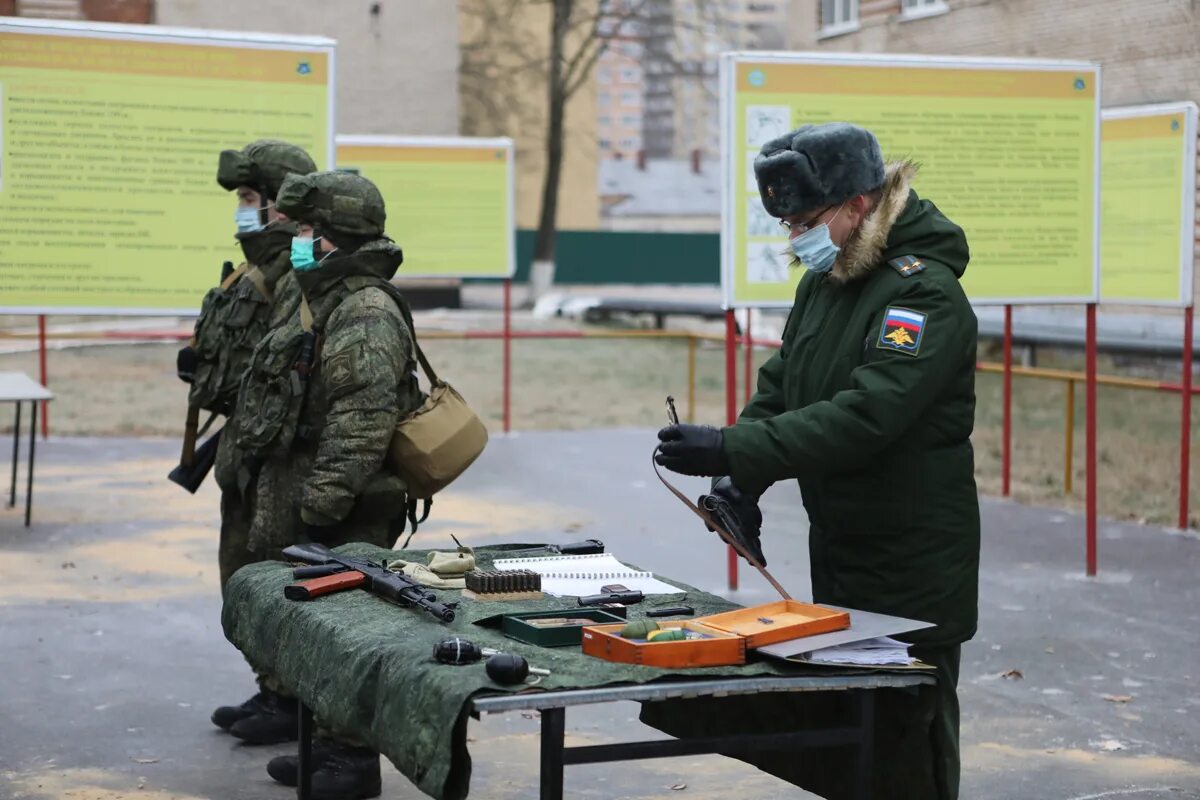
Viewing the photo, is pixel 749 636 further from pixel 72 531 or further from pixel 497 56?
pixel 497 56

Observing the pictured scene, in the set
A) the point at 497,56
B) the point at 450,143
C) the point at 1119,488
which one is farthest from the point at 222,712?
the point at 497,56

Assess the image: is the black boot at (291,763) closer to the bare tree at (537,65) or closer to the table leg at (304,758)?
the table leg at (304,758)

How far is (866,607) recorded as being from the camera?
386cm

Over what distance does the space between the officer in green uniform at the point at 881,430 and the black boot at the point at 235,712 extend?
2468mm

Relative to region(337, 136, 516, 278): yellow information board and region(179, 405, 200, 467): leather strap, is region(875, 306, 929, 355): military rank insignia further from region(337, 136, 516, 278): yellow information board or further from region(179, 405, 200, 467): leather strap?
region(337, 136, 516, 278): yellow information board

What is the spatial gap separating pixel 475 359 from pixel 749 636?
2263 cm

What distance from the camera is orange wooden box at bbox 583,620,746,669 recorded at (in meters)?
3.19

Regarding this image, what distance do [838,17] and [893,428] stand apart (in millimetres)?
25950

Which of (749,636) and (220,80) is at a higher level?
(220,80)

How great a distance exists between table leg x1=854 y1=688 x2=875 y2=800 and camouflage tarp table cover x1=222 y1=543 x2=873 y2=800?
277 mm

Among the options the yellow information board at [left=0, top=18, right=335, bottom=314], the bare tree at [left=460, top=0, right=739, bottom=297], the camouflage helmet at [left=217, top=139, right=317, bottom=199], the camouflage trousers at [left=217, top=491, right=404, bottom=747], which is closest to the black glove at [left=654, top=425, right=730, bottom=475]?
the camouflage trousers at [left=217, top=491, right=404, bottom=747]

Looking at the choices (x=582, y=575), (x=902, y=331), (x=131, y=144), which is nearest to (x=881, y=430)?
(x=902, y=331)

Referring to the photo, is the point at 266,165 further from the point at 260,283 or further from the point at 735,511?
the point at 735,511

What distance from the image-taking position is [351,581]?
395cm
